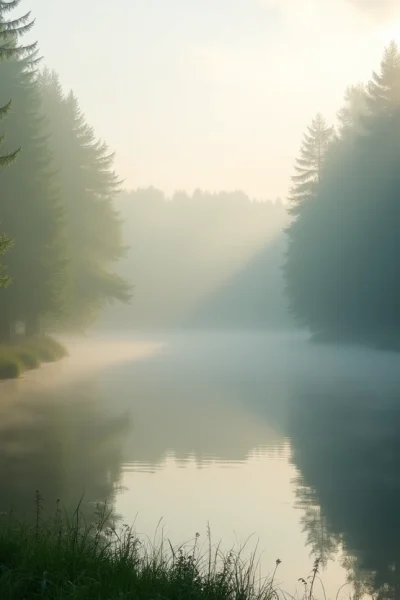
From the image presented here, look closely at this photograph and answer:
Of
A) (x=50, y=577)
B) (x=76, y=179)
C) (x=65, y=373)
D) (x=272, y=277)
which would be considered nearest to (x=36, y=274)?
(x=65, y=373)

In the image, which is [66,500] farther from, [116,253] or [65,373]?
[116,253]

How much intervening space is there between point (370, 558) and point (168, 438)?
338 inches

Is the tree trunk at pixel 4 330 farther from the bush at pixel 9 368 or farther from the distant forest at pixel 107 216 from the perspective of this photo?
the bush at pixel 9 368

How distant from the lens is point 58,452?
15102mm

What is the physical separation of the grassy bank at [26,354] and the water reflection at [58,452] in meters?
6.02

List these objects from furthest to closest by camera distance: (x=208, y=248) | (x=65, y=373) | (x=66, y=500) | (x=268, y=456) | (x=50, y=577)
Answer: (x=208, y=248), (x=65, y=373), (x=268, y=456), (x=66, y=500), (x=50, y=577)

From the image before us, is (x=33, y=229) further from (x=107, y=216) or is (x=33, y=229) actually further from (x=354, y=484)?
(x=354, y=484)

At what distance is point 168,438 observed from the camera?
56.1 ft

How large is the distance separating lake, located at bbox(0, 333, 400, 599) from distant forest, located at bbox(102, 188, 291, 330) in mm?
67832

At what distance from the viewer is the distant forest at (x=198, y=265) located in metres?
102

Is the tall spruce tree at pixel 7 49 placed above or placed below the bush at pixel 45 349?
above

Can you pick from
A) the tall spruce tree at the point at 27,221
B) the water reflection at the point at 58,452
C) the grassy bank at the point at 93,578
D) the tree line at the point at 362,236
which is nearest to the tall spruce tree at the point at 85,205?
the tall spruce tree at the point at 27,221

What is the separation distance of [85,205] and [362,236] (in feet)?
53.1

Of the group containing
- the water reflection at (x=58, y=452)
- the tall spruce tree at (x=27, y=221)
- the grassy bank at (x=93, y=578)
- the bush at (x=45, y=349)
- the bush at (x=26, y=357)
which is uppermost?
the tall spruce tree at (x=27, y=221)
